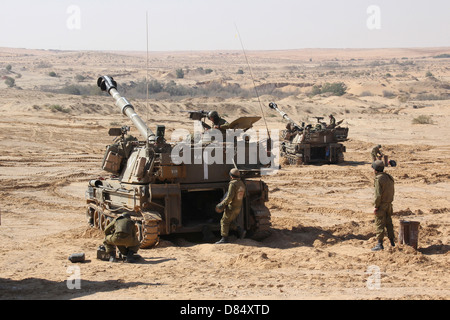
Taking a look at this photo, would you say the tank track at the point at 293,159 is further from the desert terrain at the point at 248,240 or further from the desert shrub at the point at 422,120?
the desert shrub at the point at 422,120

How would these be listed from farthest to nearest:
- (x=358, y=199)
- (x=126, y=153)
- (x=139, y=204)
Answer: (x=358, y=199) < (x=126, y=153) < (x=139, y=204)

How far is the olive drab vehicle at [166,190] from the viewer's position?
11.9 metres

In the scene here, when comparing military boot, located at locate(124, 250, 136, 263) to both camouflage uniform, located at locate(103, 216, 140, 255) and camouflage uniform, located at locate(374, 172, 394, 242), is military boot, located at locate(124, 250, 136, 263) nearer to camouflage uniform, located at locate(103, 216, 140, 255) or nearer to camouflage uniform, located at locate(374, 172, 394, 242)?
camouflage uniform, located at locate(103, 216, 140, 255)

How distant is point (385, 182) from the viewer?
11.2 meters

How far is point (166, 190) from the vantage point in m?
11.9

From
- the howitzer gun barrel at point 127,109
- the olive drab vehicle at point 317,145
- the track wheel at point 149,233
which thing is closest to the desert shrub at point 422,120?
the olive drab vehicle at point 317,145

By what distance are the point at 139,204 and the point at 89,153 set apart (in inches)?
673

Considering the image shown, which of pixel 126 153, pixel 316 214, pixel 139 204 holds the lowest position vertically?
pixel 316 214

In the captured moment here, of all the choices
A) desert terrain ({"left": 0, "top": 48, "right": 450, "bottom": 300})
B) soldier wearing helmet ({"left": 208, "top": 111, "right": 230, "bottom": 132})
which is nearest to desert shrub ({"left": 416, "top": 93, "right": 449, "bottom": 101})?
desert terrain ({"left": 0, "top": 48, "right": 450, "bottom": 300})

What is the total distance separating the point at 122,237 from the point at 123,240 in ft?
0.17

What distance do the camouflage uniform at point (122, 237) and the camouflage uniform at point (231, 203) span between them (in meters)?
1.83
